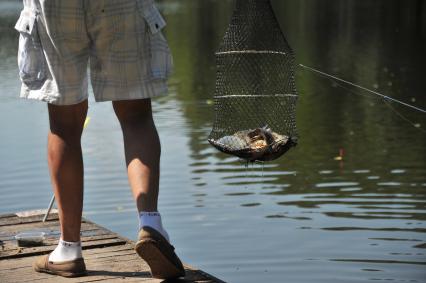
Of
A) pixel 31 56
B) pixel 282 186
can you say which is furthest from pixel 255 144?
pixel 282 186

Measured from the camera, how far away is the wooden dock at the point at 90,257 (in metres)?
5.00

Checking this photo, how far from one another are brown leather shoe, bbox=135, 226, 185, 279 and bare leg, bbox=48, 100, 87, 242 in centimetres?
45

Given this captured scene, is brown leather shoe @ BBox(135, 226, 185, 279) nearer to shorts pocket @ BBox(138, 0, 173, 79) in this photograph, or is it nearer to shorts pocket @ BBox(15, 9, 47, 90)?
shorts pocket @ BBox(138, 0, 173, 79)

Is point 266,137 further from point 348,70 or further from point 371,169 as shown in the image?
point 348,70

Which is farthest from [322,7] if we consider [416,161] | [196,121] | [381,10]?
[416,161]

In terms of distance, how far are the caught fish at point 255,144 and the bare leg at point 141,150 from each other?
4.01ft

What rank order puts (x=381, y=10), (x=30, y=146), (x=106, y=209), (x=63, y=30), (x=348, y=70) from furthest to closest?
(x=381, y=10) < (x=348, y=70) < (x=30, y=146) < (x=106, y=209) < (x=63, y=30)

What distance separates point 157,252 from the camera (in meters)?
4.59

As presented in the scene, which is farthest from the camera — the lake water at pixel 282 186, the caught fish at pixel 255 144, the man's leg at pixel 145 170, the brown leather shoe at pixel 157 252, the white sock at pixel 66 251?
the lake water at pixel 282 186

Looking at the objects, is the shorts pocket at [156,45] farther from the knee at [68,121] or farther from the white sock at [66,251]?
the white sock at [66,251]

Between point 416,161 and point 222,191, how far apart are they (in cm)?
223

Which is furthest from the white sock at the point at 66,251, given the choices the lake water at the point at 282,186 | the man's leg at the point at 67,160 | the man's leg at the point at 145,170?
the lake water at the point at 282,186

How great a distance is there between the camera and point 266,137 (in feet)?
20.3

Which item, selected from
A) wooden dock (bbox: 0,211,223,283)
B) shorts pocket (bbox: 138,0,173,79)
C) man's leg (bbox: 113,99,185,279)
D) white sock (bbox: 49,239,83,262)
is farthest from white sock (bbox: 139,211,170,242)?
shorts pocket (bbox: 138,0,173,79)
